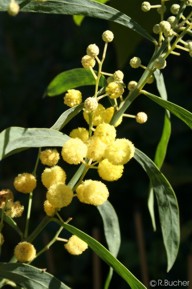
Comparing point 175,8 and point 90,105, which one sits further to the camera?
point 175,8

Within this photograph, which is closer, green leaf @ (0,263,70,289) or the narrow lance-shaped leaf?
green leaf @ (0,263,70,289)

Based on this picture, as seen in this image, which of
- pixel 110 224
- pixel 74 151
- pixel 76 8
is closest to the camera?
pixel 74 151

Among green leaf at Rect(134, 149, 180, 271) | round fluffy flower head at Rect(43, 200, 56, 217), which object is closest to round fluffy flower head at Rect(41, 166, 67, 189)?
round fluffy flower head at Rect(43, 200, 56, 217)

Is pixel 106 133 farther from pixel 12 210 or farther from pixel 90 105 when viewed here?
pixel 12 210

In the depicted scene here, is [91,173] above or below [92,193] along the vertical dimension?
below

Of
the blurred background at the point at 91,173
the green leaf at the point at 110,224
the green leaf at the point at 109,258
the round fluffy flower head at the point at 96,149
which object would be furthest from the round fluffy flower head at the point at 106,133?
the blurred background at the point at 91,173

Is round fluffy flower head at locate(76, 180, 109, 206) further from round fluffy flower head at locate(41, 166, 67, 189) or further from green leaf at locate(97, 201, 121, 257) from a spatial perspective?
green leaf at locate(97, 201, 121, 257)

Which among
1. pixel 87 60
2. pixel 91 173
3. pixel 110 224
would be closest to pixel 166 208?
pixel 110 224
